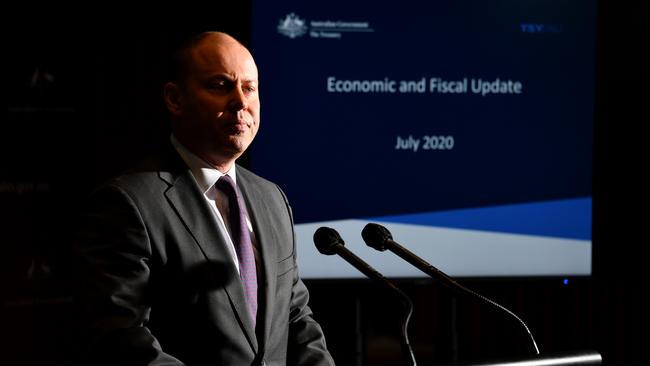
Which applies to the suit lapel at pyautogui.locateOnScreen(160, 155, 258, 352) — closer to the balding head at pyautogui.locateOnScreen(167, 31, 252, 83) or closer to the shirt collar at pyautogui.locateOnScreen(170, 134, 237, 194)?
the shirt collar at pyautogui.locateOnScreen(170, 134, 237, 194)

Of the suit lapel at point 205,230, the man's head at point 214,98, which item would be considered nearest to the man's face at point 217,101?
the man's head at point 214,98

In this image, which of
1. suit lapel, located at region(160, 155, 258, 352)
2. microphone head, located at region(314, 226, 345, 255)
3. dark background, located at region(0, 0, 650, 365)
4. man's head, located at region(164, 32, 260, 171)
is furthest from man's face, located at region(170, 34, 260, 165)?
dark background, located at region(0, 0, 650, 365)

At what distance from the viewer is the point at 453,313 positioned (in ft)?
10.9

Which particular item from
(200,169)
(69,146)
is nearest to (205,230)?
(200,169)

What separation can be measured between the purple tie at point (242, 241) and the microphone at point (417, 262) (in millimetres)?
→ 322

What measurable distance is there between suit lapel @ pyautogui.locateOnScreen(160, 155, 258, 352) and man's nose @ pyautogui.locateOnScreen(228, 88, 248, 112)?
0.20m

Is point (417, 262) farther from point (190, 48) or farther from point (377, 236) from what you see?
point (190, 48)

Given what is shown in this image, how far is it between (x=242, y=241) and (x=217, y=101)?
33cm

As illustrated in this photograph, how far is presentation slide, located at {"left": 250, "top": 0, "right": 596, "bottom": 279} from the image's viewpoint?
3.17 meters

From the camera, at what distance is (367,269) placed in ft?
5.21

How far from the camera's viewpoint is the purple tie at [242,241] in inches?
74.3

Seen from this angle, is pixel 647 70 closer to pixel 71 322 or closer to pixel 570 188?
pixel 570 188

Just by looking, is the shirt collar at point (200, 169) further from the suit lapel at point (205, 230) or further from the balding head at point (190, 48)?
the balding head at point (190, 48)

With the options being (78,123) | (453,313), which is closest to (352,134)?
(453,313)
